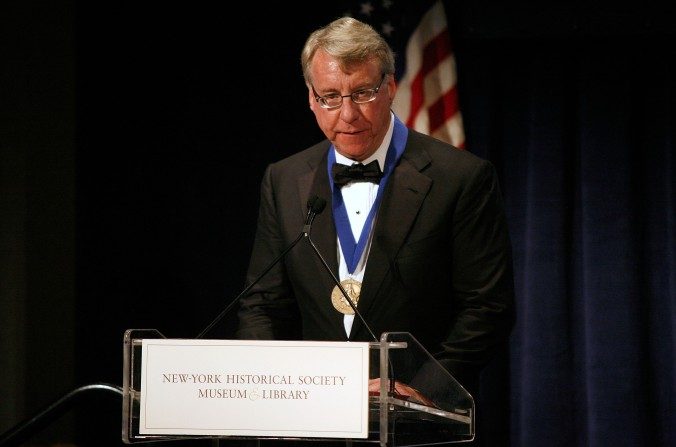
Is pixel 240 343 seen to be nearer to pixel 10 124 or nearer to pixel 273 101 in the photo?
pixel 273 101

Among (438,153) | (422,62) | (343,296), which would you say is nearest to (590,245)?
(422,62)

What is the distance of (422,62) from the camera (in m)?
3.81

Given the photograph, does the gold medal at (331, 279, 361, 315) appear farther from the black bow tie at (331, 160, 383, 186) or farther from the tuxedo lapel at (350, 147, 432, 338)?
the black bow tie at (331, 160, 383, 186)

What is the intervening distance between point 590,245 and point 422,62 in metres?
0.97

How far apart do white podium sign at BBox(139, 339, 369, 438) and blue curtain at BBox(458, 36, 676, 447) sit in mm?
2191

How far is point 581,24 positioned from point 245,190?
58.1 inches

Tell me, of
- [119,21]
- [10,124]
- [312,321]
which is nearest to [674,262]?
[312,321]

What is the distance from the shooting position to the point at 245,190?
3.95 metres

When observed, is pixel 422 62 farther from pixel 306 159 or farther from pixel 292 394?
pixel 292 394

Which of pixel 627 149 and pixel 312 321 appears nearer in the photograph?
pixel 312 321

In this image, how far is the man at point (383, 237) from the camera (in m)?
2.30

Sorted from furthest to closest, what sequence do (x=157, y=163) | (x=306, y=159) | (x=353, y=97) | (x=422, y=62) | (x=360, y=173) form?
(x=157, y=163)
(x=422, y=62)
(x=306, y=159)
(x=360, y=173)
(x=353, y=97)

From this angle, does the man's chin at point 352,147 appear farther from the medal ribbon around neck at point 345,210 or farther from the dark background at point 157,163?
the dark background at point 157,163

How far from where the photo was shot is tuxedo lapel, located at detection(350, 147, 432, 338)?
2.32 m
